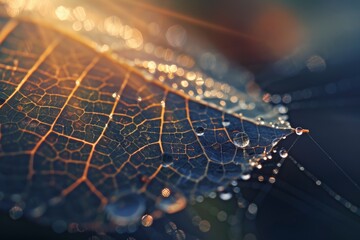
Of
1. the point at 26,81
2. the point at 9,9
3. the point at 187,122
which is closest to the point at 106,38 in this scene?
the point at 9,9

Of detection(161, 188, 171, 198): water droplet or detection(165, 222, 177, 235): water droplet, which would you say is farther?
detection(165, 222, 177, 235): water droplet

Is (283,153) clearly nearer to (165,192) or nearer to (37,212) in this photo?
(165,192)

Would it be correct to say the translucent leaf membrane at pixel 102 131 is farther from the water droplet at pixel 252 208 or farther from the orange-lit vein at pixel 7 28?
the water droplet at pixel 252 208

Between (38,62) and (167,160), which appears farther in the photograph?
(38,62)

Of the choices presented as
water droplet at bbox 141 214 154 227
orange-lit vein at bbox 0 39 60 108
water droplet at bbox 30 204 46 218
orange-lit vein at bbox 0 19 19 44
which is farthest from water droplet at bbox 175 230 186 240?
orange-lit vein at bbox 0 19 19 44

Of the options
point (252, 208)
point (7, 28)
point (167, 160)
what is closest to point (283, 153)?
point (252, 208)

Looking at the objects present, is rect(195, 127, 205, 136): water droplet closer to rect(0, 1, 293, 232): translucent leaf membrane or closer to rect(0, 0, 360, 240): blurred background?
rect(0, 1, 293, 232): translucent leaf membrane

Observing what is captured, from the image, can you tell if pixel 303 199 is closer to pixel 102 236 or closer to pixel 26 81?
pixel 102 236
